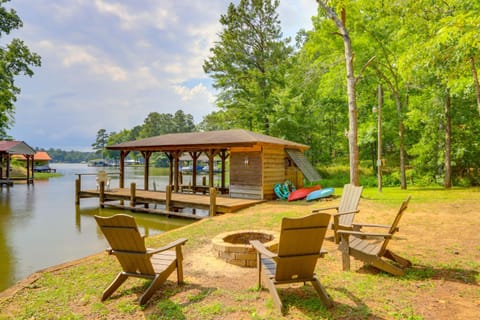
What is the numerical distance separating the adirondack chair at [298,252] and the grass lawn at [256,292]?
0.26 metres

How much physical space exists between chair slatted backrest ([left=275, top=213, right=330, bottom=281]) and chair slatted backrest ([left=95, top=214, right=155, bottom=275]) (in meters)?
1.61

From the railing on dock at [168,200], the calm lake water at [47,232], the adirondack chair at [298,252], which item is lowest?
the calm lake water at [47,232]

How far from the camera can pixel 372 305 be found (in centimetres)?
318

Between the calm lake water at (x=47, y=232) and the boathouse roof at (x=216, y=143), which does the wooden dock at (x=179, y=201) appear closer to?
the calm lake water at (x=47, y=232)

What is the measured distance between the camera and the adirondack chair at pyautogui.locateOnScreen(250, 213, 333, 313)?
3.08 m

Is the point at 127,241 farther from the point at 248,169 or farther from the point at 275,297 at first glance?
the point at 248,169

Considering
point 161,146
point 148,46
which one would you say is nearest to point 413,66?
point 161,146

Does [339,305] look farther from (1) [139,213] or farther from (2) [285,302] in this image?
(1) [139,213]

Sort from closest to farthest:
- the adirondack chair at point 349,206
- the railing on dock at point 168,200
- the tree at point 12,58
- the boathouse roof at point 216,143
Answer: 1. the adirondack chair at point 349,206
2. the railing on dock at point 168,200
3. the boathouse roof at point 216,143
4. the tree at point 12,58

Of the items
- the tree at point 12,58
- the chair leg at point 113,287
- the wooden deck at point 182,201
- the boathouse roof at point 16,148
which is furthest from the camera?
the boathouse roof at point 16,148

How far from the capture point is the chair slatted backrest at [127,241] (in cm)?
343

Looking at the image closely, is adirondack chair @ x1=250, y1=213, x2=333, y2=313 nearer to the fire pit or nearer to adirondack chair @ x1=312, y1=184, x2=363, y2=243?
the fire pit

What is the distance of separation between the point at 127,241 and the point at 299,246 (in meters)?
2.02

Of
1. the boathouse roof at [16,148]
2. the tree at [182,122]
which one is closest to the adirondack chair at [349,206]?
the boathouse roof at [16,148]
